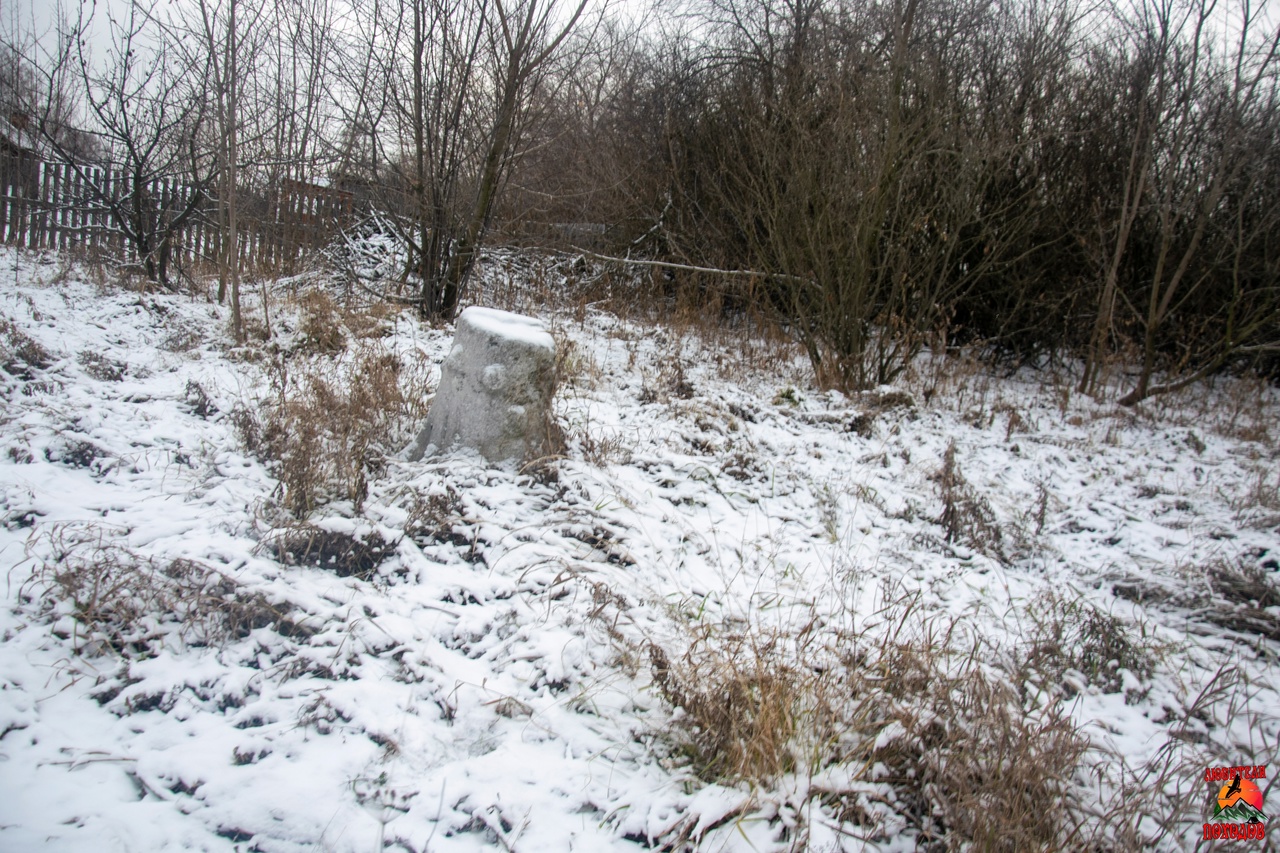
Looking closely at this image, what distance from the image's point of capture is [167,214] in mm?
7426

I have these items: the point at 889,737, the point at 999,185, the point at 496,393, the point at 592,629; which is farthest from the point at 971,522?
the point at 999,185

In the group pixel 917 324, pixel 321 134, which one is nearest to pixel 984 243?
pixel 917 324

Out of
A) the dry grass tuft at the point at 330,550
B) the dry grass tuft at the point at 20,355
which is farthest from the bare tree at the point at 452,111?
the dry grass tuft at the point at 330,550

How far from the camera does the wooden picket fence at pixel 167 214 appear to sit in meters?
7.30

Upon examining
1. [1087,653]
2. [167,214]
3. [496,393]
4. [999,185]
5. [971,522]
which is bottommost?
[1087,653]

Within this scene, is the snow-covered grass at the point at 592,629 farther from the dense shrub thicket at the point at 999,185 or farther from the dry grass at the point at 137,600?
the dense shrub thicket at the point at 999,185

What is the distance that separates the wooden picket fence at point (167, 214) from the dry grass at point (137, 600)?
5767mm

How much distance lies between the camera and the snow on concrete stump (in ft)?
10.7

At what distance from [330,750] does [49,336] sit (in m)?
4.48

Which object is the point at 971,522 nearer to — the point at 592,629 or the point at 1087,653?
the point at 1087,653

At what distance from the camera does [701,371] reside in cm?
561

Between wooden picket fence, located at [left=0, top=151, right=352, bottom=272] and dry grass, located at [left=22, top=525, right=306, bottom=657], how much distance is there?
5767 millimetres

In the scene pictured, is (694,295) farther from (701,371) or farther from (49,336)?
(49,336)

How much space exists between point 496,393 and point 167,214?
21.3 feet
